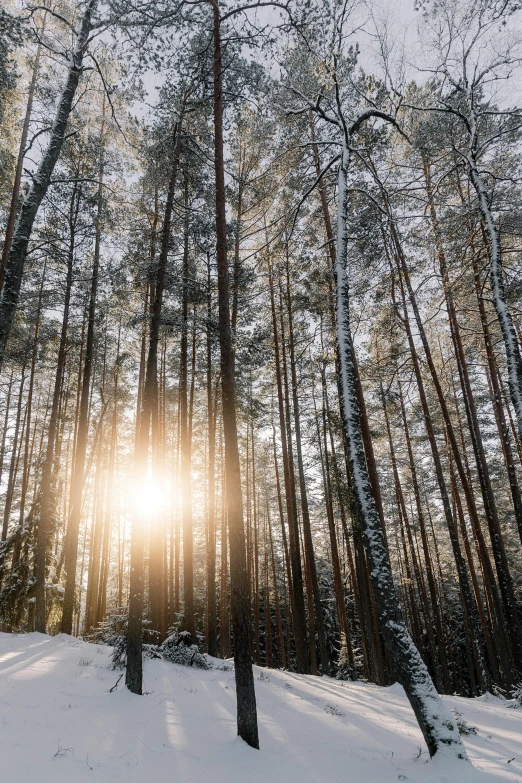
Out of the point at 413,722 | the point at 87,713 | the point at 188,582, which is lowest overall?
the point at 413,722

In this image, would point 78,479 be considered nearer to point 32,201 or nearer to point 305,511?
point 305,511

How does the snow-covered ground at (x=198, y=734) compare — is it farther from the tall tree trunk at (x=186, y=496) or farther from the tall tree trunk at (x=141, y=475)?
the tall tree trunk at (x=186, y=496)

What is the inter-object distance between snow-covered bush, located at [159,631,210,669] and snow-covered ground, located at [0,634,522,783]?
55.4 inches

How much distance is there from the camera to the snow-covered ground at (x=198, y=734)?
4184mm

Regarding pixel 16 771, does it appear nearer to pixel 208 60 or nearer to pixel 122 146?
pixel 122 146

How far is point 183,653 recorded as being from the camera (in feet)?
33.9

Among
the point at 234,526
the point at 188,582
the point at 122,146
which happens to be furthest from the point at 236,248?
the point at 188,582

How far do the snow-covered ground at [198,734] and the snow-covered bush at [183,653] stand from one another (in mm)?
1407

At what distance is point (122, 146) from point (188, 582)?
12487 mm

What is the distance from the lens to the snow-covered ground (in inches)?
165

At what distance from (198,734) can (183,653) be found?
549cm

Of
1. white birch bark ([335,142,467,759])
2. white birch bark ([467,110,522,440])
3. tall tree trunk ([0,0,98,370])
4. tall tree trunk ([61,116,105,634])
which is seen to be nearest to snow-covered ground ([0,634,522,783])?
white birch bark ([335,142,467,759])

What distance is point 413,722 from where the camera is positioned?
7.12 meters

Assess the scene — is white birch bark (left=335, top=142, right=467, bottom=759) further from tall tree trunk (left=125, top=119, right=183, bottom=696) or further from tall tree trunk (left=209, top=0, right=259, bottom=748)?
tall tree trunk (left=125, top=119, right=183, bottom=696)
